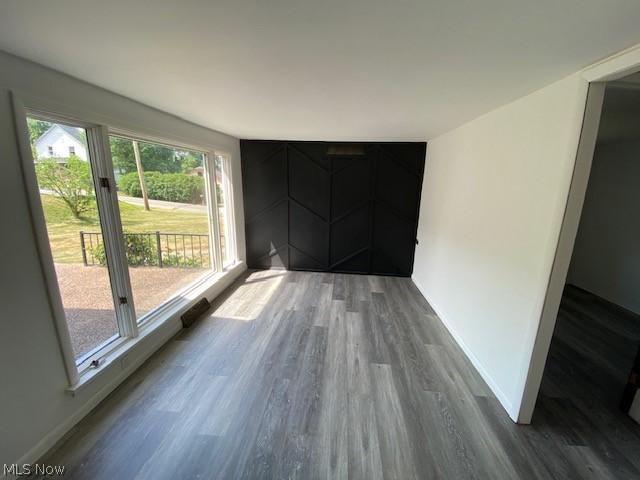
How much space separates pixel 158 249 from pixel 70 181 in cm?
141

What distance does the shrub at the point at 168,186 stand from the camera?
2.29 metres

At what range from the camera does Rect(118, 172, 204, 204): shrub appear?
2291 millimetres

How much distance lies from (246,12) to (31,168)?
144 centimetres

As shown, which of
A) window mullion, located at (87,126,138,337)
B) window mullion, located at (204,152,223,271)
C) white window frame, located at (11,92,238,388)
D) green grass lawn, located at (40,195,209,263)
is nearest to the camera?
white window frame, located at (11,92,238,388)

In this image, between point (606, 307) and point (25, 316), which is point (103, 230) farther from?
point (606, 307)

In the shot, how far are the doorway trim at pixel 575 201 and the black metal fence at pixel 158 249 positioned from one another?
3100 mm

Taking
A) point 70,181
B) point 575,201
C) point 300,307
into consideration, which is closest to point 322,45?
point 575,201

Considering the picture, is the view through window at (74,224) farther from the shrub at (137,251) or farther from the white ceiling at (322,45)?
the white ceiling at (322,45)

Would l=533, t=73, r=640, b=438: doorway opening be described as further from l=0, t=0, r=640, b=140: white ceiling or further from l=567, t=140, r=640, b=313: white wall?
l=0, t=0, r=640, b=140: white ceiling

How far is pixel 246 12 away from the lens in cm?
92

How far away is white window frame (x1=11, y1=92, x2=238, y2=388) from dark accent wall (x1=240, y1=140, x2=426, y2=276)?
1679mm

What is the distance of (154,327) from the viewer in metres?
2.37

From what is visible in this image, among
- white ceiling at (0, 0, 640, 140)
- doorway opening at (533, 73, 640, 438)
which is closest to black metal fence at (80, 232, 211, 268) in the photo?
white ceiling at (0, 0, 640, 140)

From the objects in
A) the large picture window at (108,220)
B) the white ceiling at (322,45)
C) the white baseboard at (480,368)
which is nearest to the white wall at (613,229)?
the white baseboard at (480,368)
